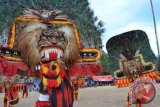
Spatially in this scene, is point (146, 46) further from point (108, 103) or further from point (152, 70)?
point (108, 103)

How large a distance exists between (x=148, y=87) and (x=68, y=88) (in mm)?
4609

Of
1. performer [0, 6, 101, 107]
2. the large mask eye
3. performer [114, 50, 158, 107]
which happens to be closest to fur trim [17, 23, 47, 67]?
performer [0, 6, 101, 107]

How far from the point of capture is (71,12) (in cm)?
1021

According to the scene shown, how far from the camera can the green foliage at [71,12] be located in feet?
32.9

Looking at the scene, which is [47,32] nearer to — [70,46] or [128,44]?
[70,46]

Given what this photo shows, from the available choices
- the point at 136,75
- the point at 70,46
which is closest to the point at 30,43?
the point at 70,46

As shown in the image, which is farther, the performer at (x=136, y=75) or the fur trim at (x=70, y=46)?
Answer: the performer at (x=136, y=75)

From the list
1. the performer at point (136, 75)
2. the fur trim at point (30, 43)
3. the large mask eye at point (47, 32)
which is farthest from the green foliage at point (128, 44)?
the fur trim at point (30, 43)

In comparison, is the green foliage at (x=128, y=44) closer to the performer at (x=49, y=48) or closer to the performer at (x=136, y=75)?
the performer at (x=136, y=75)

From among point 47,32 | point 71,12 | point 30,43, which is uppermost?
point 71,12

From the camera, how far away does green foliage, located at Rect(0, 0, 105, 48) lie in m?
10.0

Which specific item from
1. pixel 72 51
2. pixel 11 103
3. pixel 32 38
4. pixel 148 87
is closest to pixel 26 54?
pixel 32 38

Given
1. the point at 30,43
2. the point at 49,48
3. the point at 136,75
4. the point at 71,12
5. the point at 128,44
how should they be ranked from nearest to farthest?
the point at 30,43
the point at 49,48
the point at 71,12
the point at 136,75
the point at 128,44

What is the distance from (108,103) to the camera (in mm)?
18125
